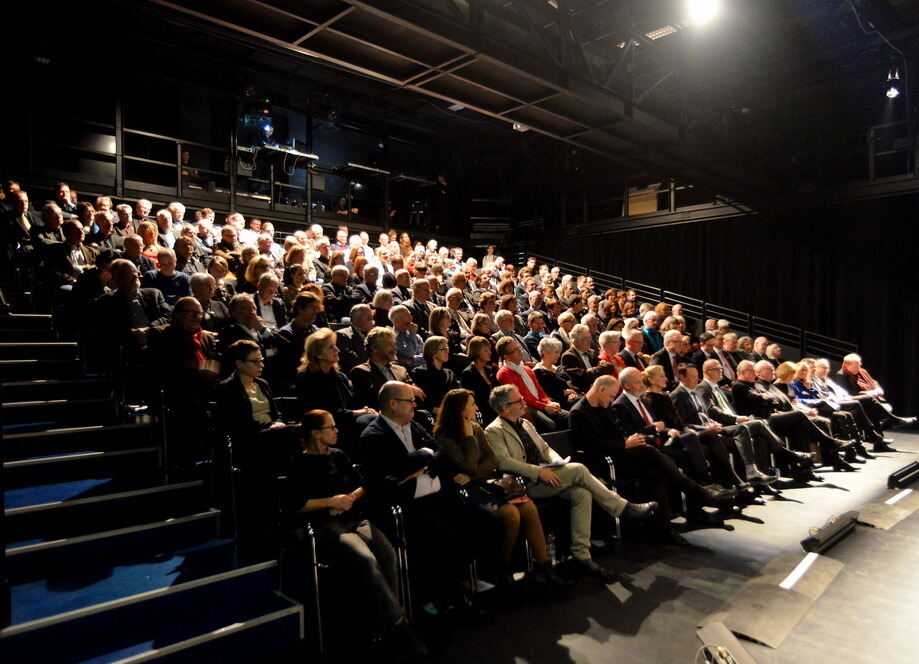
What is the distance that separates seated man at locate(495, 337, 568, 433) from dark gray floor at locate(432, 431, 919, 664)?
109 cm

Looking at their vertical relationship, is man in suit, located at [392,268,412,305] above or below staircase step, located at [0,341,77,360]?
above

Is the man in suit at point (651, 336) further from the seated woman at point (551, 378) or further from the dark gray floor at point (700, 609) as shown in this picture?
the dark gray floor at point (700, 609)

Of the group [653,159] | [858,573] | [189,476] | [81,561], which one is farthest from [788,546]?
[653,159]

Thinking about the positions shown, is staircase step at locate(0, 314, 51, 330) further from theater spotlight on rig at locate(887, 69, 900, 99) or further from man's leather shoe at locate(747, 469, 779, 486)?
theater spotlight on rig at locate(887, 69, 900, 99)

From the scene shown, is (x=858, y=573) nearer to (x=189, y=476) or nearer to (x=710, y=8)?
(x=189, y=476)

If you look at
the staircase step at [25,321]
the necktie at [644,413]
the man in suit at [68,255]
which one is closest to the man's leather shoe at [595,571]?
the necktie at [644,413]

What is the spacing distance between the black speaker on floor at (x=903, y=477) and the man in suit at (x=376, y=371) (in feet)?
14.1

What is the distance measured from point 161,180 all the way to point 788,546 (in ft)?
35.0

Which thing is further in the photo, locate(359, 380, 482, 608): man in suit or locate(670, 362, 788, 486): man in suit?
locate(670, 362, 788, 486): man in suit

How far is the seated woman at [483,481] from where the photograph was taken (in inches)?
119

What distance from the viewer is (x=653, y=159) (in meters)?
6.99

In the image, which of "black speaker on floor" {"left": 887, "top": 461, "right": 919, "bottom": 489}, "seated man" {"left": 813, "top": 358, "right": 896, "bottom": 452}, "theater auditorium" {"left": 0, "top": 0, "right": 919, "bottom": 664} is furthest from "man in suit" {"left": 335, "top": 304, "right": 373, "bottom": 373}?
"seated man" {"left": 813, "top": 358, "right": 896, "bottom": 452}

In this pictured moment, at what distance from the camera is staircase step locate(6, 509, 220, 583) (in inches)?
97.7

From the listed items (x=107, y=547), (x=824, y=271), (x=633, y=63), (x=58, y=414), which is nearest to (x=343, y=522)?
(x=107, y=547)
